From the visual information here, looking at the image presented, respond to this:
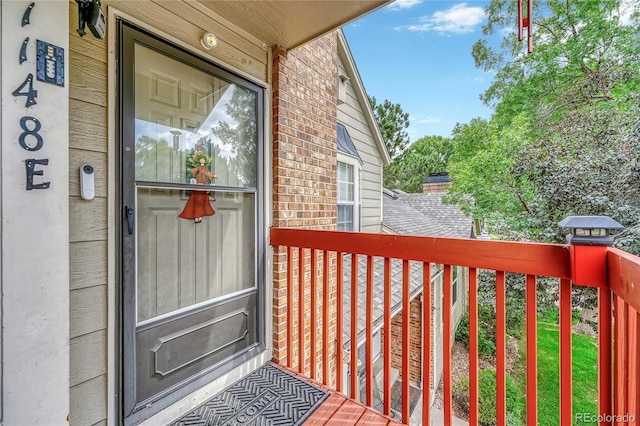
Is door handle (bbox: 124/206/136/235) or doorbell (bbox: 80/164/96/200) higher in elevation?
doorbell (bbox: 80/164/96/200)

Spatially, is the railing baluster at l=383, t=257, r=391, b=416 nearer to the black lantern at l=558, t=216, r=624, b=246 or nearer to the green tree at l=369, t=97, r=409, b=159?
the black lantern at l=558, t=216, r=624, b=246

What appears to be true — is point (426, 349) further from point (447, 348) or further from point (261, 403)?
point (261, 403)

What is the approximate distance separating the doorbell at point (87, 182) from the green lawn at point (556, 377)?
304 inches

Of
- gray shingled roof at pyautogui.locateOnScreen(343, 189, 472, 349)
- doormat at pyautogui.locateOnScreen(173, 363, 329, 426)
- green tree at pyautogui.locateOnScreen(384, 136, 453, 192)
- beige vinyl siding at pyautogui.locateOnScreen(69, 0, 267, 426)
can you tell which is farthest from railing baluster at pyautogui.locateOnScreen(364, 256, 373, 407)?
green tree at pyautogui.locateOnScreen(384, 136, 453, 192)

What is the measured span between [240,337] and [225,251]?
26.6 inches

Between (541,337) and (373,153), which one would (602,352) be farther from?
(541,337)

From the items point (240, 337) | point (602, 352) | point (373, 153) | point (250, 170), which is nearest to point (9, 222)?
point (250, 170)

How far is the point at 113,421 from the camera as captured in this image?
1450mm

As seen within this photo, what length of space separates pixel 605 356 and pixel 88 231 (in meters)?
2.35

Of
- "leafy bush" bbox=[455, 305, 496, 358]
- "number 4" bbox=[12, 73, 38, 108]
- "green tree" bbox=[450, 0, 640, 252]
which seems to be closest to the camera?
"number 4" bbox=[12, 73, 38, 108]

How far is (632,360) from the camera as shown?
1.00m

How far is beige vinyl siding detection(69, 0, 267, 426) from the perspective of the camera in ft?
4.33

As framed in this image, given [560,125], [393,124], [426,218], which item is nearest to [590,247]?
[560,125]

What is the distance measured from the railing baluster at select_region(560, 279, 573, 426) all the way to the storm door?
1.85 m
